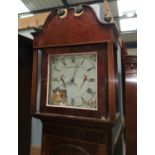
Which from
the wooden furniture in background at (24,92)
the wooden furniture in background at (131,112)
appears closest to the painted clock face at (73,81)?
the wooden furniture in background at (131,112)

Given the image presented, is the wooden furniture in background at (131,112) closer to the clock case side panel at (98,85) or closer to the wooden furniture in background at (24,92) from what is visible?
the clock case side panel at (98,85)

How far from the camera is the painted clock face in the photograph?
809mm

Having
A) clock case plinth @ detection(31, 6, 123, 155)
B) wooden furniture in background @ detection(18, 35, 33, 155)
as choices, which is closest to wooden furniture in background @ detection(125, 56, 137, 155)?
clock case plinth @ detection(31, 6, 123, 155)

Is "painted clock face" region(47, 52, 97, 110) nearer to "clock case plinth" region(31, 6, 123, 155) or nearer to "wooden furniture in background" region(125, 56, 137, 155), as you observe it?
"clock case plinth" region(31, 6, 123, 155)

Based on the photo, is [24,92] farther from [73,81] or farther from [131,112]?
[131,112]

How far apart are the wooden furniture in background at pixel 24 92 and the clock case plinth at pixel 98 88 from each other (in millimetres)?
208

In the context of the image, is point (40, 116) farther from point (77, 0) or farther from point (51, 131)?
point (77, 0)

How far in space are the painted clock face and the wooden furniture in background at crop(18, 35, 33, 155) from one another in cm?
29

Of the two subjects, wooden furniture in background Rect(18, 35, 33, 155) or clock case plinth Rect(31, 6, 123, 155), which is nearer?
clock case plinth Rect(31, 6, 123, 155)

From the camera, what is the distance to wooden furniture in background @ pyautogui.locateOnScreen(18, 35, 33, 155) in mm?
1083
